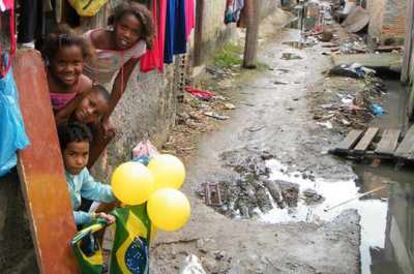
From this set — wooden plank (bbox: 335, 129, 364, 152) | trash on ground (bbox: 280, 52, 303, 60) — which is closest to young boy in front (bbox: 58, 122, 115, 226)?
wooden plank (bbox: 335, 129, 364, 152)

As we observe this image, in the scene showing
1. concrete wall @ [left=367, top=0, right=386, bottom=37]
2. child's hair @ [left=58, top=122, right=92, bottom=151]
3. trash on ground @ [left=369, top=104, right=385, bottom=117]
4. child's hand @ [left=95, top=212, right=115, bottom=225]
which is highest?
child's hair @ [left=58, top=122, right=92, bottom=151]

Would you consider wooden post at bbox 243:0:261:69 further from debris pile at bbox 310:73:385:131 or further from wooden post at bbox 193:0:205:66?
debris pile at bbox 310:73:385:131

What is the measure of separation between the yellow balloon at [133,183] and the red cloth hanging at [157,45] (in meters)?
2.32

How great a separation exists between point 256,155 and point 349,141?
1261 millimetres

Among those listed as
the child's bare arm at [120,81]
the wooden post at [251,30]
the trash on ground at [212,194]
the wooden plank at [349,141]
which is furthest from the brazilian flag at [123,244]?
the wooden post at [251,30]

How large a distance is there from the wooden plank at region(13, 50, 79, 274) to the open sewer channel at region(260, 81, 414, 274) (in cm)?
252

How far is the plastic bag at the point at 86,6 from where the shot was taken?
4.11 meters

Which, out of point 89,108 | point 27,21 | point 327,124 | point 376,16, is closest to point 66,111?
point 89,108

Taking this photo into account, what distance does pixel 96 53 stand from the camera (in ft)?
13.5

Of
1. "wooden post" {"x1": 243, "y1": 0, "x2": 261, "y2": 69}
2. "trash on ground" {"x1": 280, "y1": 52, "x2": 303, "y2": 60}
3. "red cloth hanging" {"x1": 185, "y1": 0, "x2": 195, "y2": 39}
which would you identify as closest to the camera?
"red cloth hanging" {"x1": 185, "y1": 0, "x2": 195, "y2": 39}

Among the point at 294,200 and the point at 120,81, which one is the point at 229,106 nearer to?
the point at 294,200

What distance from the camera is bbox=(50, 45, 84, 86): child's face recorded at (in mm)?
3506

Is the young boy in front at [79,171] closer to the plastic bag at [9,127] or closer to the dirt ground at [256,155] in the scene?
the plastic bag at [9,127]

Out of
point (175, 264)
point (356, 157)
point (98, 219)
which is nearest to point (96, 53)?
point (98, 219)
